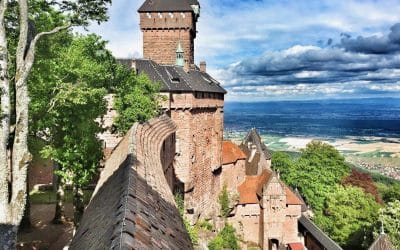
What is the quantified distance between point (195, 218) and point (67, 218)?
12.6 m

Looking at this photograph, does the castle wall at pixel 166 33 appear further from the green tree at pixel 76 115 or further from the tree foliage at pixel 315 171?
the tree foliage at pixel 315 171

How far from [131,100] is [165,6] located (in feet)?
56.9

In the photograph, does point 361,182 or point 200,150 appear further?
point 361,182

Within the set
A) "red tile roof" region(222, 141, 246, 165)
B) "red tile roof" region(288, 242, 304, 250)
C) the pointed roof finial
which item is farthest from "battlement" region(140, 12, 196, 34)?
"red tile roof" region(288, 242, 304, 250)

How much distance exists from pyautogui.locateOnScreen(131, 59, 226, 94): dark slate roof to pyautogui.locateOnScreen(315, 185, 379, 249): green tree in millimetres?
20011

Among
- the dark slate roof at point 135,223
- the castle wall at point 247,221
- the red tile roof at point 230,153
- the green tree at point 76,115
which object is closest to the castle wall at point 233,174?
the red tile roof at point 230,153

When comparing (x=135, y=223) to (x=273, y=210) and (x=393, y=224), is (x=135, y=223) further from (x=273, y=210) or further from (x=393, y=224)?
(x=273, y=210)

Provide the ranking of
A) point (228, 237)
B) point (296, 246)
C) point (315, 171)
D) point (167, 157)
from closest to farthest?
1. point (167, 157)
2. point (228, 237)
3. point (296, 246)
4. point (315, 171)

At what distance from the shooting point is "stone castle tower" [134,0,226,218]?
31.8m

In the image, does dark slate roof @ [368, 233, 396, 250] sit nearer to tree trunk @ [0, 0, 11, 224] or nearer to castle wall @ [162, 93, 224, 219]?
castle wall @ [162, 93, 224, 219]

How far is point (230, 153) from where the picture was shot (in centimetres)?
4400

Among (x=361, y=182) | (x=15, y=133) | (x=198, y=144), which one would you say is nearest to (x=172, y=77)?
(x=198, y=144)

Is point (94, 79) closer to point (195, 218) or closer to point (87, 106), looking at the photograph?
point (87, 106)

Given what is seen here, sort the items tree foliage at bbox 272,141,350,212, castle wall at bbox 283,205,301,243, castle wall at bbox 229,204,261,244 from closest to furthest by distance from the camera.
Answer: castle wall at bbox 229,204,261,244, castle wall at bbox 283,205,301,243, tree foliage at bbox 272,141,350,212
